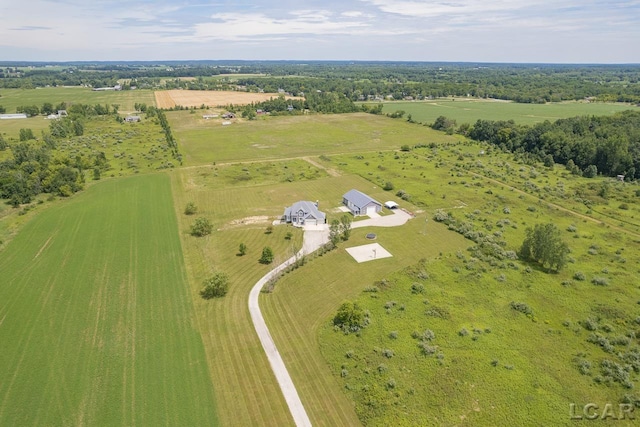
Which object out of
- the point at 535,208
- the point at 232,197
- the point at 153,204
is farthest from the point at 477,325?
the point at 153,204

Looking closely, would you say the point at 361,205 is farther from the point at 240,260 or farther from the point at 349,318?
the point at 349,318

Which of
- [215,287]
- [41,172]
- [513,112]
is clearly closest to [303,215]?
[215,287]

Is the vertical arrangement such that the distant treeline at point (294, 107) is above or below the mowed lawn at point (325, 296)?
above

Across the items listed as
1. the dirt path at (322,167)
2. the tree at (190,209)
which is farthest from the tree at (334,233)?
the dirt path at (322,167)

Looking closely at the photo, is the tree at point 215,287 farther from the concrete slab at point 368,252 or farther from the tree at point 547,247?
the tree at point 547,247

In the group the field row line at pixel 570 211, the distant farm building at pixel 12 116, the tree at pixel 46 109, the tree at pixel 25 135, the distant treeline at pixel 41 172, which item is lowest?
the field row line at pixel 570 211

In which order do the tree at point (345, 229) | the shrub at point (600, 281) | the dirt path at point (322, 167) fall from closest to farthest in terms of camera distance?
the shrub at point (600, 281) < the tree at point (345, 229) < the dirt path at point (322, 167)
